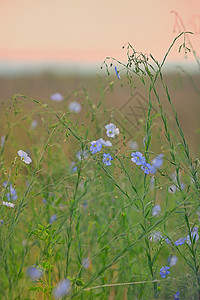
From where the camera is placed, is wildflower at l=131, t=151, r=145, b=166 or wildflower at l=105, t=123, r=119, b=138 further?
wildflower at l=105, t=123, r=119, b=138

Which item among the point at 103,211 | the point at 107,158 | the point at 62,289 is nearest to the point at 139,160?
the point at 107,158

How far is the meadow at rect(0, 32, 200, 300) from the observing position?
1859 millimetres

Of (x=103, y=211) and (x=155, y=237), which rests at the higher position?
(x=103, y=211)

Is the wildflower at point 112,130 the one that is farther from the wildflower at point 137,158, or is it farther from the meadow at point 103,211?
the wildflower at point 137,158

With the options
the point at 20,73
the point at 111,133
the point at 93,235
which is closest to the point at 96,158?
the point at 111,133

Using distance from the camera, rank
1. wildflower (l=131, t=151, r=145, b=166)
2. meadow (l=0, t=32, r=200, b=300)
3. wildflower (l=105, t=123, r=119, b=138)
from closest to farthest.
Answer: meadow (l=0, t=32, r=200, b=300)
wildflower (l=131, t=151, r=145, b=166)
wildflower (l=105, t=123, r=119, b=138)

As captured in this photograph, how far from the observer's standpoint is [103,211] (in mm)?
2652

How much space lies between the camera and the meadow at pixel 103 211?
186 centimetres

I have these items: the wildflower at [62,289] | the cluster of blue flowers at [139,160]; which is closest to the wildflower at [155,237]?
the cluster of blue flowers at [139,160]

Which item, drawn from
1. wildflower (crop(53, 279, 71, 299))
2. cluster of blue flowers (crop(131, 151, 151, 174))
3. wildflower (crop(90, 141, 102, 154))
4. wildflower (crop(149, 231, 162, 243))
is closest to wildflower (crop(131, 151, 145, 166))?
cluster of blue flowers (crop(131, 151, 151, 174))

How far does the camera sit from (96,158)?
6.23 feet

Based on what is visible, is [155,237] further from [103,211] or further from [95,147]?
[95,147]

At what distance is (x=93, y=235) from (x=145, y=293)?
0.54 m

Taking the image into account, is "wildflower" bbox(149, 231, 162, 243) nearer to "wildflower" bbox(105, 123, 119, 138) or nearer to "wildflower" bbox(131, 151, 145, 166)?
"wildflower" bbox(131, 151, 145, 166)
